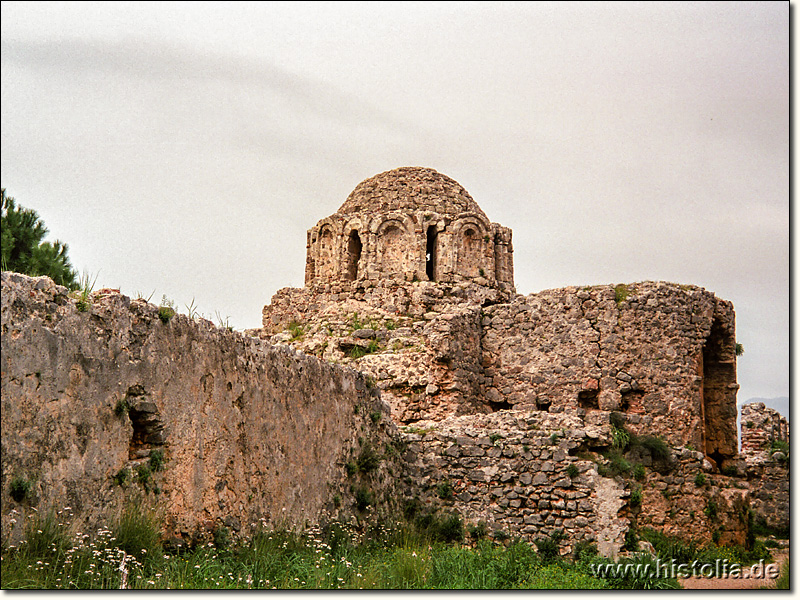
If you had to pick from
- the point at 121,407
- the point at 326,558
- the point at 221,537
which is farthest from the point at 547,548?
the point at 121,407

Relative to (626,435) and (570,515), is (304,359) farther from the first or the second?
(626,435)

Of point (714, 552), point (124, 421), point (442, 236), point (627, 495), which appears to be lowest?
point (714, 552)

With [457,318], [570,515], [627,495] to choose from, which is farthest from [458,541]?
[457,318]

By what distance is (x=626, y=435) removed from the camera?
14.2 m

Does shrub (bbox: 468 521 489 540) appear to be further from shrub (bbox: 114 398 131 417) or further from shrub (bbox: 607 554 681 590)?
shrub (bbox: 114 398 131 417)


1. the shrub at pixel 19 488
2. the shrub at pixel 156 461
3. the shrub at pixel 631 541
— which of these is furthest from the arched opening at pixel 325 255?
the shrub at pixel 19 488

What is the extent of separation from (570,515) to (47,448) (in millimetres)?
7596

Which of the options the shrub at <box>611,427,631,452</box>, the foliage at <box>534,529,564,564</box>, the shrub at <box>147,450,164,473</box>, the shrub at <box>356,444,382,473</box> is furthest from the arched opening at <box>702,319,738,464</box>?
the shrub at <box>147,450,164,473</box>

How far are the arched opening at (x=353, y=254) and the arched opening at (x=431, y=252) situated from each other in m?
1.54

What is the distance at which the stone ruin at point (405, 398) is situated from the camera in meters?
7.36

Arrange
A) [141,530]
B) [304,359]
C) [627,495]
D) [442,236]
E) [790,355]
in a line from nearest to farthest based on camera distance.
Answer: [141,530] < [790,355] < [304,359] < [627,495] < [442,236]

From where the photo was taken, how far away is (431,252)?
2052 cm

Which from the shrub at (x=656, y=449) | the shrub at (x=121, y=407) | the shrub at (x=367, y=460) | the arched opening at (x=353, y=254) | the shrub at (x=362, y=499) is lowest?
the shrub at (x=362, y=499)

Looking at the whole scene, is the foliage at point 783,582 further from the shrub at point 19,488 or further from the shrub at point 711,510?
the shrub at point 19,488
